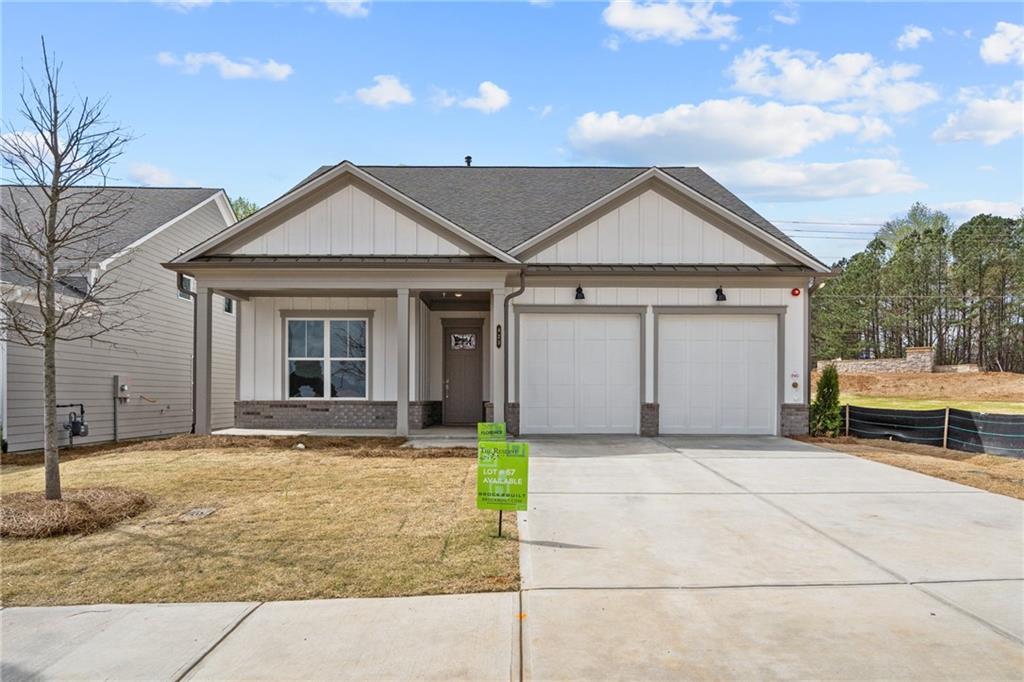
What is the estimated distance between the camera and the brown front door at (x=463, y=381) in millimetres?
16719

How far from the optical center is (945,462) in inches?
434

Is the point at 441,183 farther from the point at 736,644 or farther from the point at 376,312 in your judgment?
the point at 736,644

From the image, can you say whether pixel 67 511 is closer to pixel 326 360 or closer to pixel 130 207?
pixel 326 360

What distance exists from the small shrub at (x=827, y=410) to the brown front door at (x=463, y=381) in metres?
7.55

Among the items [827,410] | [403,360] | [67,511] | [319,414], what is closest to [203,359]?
[319,414]

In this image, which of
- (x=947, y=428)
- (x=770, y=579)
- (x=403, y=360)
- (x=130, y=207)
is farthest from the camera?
(x=130, y=207)

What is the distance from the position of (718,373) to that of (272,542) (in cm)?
1079

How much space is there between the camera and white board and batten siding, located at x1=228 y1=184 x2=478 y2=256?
1371 cm

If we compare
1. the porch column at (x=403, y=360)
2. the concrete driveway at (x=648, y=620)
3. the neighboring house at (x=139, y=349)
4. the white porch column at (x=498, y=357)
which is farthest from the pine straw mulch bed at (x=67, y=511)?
the white porch column at (x=498, y=357)

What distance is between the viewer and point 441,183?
18.6 metres

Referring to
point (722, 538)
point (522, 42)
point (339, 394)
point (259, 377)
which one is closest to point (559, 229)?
point (522, 42)

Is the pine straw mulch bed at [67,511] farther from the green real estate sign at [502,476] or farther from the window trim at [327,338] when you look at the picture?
the window trim at [327,338]

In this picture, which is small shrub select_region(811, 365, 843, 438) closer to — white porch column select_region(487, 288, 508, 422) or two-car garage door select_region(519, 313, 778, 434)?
two-car garage door select_region(519, 313, 778, 434)

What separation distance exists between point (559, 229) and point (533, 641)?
11215 millimetres
